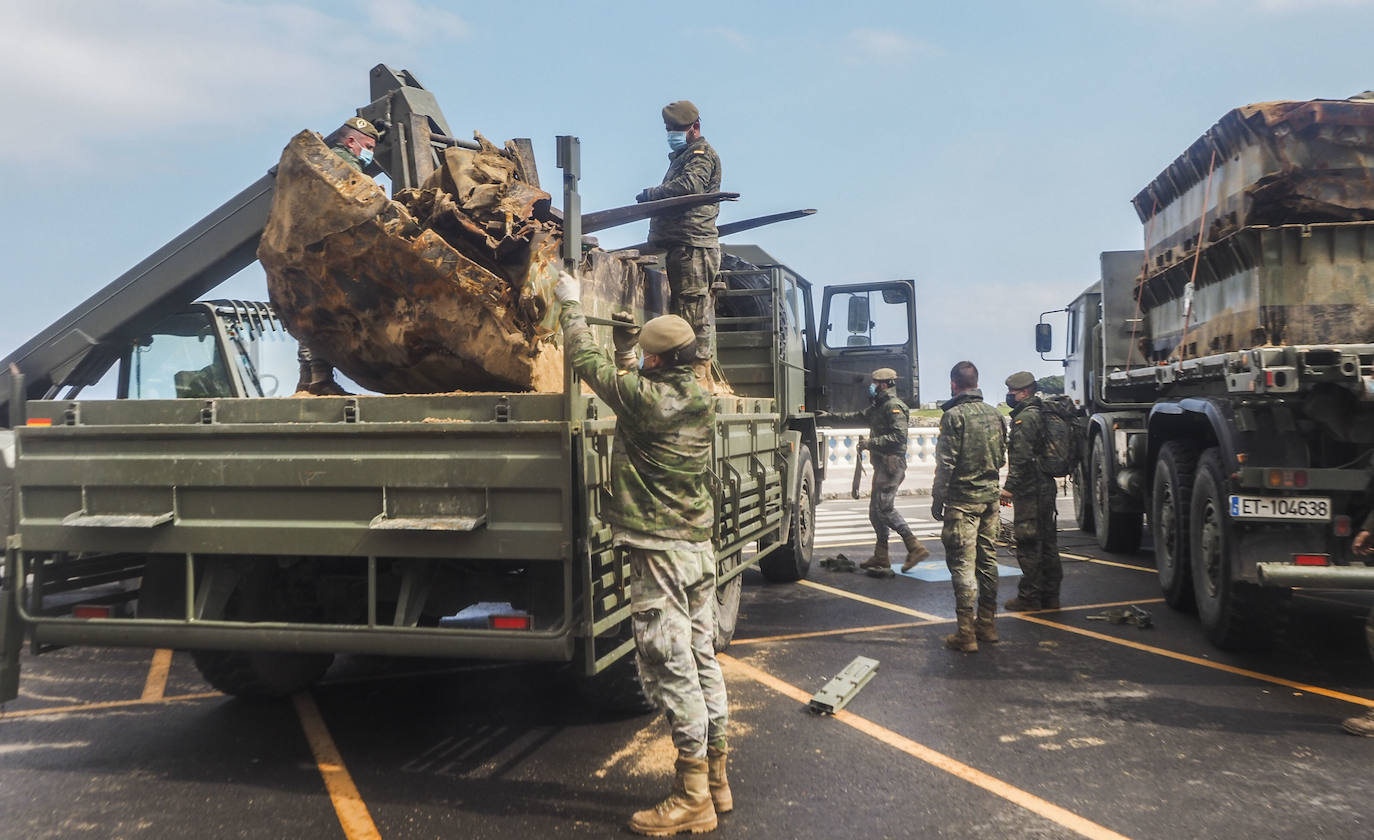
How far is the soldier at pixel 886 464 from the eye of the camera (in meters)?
9.70

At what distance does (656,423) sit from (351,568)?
171 centimetres

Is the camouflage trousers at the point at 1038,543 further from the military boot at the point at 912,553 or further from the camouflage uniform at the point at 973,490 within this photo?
the military boot at the point at 912,553

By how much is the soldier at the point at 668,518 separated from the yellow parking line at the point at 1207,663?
3.60 meters

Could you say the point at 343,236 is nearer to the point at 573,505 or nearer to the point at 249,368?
the point at 573,505

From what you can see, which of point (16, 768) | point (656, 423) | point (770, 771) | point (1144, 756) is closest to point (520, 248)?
point (656, 423)

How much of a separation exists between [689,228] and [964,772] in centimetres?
373

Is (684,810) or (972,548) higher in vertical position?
(972,548)

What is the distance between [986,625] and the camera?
6809 millimetres

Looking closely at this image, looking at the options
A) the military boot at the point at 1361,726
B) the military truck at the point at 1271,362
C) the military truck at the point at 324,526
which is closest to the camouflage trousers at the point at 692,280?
the military truck at the point at 324,526

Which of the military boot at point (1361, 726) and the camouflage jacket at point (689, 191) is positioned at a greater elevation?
the camouflage jacket at point (689, 191)

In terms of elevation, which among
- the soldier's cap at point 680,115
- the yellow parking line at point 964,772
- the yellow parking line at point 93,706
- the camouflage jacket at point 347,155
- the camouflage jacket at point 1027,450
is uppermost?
the soldier's cap at point 680,115

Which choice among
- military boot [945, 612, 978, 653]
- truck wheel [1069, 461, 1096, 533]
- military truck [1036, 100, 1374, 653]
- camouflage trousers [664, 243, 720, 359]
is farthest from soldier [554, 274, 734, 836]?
truck wheel [1069, 461, 1096, 533]

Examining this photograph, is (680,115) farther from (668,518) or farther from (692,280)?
(668,518)

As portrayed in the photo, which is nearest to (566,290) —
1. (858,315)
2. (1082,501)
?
(858,315)
